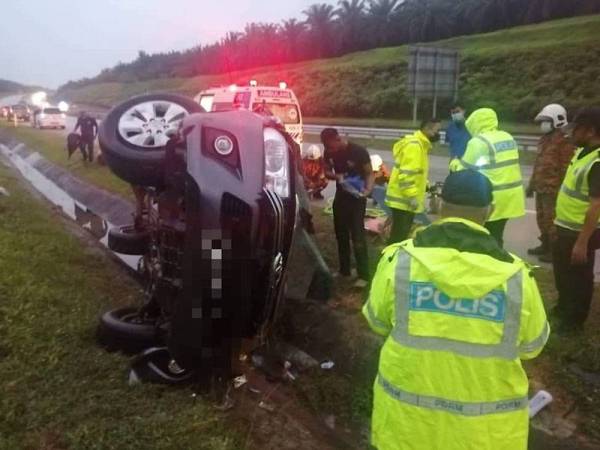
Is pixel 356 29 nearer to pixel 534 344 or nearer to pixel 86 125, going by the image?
pixel 86 125

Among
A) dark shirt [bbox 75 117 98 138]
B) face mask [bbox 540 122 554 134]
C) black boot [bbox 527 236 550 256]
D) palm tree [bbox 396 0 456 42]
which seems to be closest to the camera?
face mask [bbox 540 122 554 134]

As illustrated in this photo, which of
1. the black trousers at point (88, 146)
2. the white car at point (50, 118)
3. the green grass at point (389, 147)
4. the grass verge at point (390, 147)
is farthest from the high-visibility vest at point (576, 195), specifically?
the white car at point (50, 118)

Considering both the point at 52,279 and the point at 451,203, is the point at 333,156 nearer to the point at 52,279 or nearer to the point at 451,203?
the point at 52,279

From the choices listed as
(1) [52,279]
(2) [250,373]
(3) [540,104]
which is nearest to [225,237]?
(2) [250,373]

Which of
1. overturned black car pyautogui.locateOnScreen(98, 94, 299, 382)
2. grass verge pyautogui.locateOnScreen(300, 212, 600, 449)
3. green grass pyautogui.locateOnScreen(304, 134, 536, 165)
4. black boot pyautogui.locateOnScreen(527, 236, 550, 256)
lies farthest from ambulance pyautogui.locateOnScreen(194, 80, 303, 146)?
overturned black car pyautogui.locateOnScreen(98, 94, 299, 382)

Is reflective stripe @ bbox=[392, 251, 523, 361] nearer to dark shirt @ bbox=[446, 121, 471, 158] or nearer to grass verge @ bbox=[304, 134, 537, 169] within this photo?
dark shirt @ bbox=[446, 121, 471, 158]

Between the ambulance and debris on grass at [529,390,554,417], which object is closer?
debris on grass at [529,390,554,417]

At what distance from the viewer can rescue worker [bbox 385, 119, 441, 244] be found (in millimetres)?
5410

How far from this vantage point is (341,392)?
4.02 meters

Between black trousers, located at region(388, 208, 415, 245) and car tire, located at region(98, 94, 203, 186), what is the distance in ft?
7.95

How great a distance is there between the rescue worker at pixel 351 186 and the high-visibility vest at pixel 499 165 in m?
0.82

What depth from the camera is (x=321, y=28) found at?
202ft

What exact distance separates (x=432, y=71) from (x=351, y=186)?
652 inches

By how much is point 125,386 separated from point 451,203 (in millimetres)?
2016
